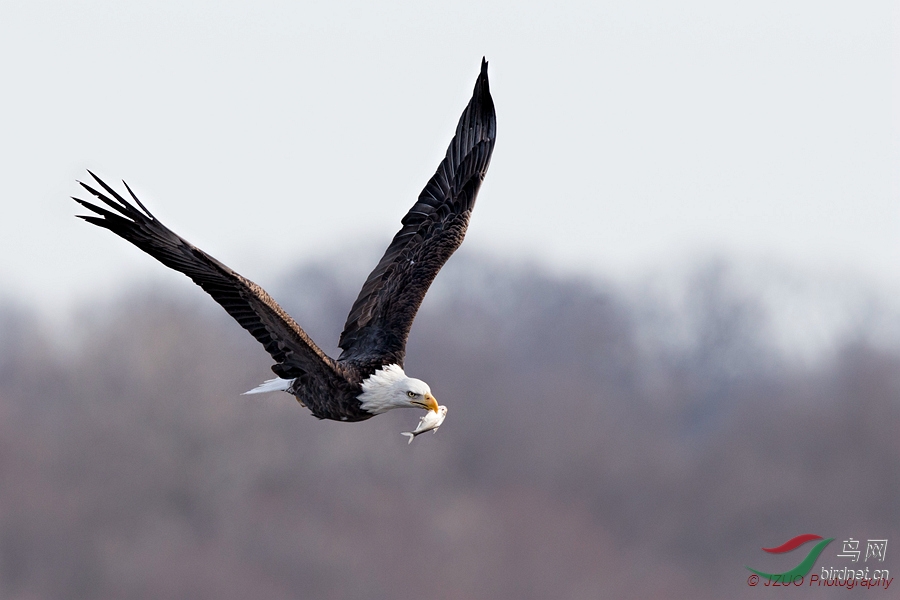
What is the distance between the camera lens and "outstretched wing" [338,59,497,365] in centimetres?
1138

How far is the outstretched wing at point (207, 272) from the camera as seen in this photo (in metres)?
8.84

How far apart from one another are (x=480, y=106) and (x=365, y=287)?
8.48ft

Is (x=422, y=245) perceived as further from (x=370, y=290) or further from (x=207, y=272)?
(x=207, y=272)

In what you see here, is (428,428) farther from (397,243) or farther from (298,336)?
(397,243)

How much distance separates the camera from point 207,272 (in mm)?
9109

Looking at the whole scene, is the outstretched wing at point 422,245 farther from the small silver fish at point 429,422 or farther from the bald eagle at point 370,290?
the small silver fish at point 429,422

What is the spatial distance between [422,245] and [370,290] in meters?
0.78

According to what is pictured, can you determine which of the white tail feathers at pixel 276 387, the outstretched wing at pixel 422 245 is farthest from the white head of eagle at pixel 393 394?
the white tail feathers at pixel 276 387

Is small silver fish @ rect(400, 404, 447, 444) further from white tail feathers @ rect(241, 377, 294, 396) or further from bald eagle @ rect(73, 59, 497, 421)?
white tail feathers @ rect(241, 377, 294, 396)

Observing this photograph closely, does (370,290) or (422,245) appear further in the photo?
(422,245)

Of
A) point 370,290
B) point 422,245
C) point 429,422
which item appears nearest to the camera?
point 429,422

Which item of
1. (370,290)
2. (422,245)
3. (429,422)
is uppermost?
(422,245)

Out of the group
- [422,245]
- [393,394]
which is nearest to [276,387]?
[393,394]

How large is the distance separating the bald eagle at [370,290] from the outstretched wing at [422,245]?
11 mm
